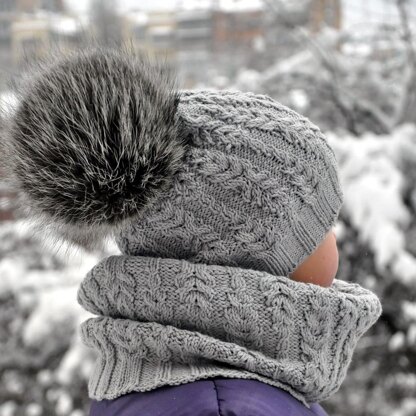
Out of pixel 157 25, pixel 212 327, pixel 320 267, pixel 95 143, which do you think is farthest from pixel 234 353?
pixel 157 25

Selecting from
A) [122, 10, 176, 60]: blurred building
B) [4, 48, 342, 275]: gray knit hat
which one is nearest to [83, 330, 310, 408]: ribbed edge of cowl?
[4, 48, 342, 275]: gray knit hat

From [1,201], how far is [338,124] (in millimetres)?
5136

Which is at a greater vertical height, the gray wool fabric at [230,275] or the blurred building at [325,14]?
the gray wool fabric at [230,275]

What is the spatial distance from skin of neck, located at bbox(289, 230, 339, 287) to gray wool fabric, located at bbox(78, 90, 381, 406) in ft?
0.10

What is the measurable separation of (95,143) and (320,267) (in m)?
0.51

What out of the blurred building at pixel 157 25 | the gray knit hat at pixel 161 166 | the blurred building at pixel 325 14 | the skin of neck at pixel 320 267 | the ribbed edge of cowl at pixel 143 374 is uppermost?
the gray knit hat at pixel 161 166

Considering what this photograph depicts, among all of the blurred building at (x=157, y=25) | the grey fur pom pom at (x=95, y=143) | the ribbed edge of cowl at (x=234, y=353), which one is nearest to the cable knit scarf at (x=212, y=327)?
the ribbed edge of cowl at (x=234, y=353)

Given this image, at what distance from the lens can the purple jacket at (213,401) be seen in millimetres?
1034

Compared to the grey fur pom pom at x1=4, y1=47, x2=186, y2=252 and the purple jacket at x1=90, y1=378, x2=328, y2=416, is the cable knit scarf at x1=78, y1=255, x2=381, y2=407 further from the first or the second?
the grey fur pom pom at x1=4, y1=47, x2=186, y2=252

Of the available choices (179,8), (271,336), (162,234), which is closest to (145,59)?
(162,234)

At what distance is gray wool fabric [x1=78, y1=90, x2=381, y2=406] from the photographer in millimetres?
1131

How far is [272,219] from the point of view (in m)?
1.21

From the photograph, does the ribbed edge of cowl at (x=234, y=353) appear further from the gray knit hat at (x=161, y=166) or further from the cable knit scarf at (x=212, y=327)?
Answer: the gray knit hat at (x=161, y=166)

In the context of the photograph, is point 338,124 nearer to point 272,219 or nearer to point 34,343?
point 34,343
